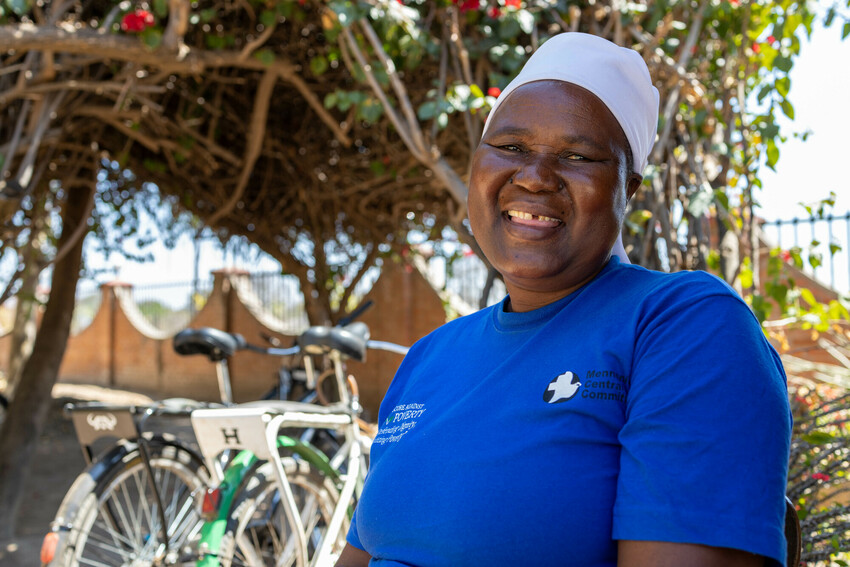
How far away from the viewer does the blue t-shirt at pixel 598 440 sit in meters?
0.79

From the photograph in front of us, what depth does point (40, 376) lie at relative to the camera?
5.95 metres

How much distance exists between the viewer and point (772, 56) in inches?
127

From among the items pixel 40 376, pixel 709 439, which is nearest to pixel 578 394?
pixel 709 439

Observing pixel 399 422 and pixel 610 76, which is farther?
pixel 399 422

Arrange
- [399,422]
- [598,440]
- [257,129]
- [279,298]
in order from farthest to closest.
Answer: [279,298] → [257,129] → [399,422] → [598,440]

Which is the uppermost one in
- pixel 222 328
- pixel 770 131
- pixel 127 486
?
pixel 770 131

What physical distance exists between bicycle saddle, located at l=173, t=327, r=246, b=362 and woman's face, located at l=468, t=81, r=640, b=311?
2.55 m

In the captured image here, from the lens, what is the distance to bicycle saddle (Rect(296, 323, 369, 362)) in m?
3.14

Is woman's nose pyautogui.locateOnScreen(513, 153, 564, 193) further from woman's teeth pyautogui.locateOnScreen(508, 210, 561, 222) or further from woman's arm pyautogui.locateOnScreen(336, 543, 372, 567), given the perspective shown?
woman's arm pyautogui.locateOnScreen(336, 543, 372, 567)

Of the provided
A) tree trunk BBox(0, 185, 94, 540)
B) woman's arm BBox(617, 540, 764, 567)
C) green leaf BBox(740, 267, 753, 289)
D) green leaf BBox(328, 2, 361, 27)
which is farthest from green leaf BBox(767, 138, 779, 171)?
tree trunk BBox(0, 185, 94, 540)

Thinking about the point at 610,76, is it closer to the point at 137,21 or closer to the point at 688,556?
the point at 688,556

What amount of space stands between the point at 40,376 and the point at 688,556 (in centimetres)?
622

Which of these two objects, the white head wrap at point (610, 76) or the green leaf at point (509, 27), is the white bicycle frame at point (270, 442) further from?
the green leaf at point (509, 27)

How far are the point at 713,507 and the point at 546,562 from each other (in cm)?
23
